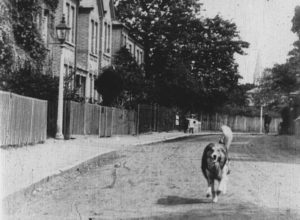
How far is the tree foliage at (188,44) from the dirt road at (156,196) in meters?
39.3

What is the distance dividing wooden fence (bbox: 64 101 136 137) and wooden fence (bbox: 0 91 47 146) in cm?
418

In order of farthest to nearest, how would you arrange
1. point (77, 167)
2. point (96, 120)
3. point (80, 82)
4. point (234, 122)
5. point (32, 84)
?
point (234, 122), point (80, 82), point (96, 120), point (32, 84), point (77, 167)

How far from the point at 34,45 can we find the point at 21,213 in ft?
51.9

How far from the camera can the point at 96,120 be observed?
2678cm

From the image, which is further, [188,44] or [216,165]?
[188,44]

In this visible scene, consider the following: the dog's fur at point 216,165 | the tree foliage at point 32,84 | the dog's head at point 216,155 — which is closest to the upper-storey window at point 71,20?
the tree foliage at point 32,84

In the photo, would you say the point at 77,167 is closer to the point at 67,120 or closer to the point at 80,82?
the point at 67,120

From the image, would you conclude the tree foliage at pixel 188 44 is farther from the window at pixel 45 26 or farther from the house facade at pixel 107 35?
the window at pixel 45 26

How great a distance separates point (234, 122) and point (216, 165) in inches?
2520

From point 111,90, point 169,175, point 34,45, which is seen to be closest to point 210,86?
point 111,90

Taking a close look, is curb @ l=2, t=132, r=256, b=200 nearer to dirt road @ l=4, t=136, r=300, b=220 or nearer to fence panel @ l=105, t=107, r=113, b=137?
dirt road @ l=4, t=136, r=300, b=220

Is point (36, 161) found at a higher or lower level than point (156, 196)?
higher

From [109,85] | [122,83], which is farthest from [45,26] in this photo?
[122,83]

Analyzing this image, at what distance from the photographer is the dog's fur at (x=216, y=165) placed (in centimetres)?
855
